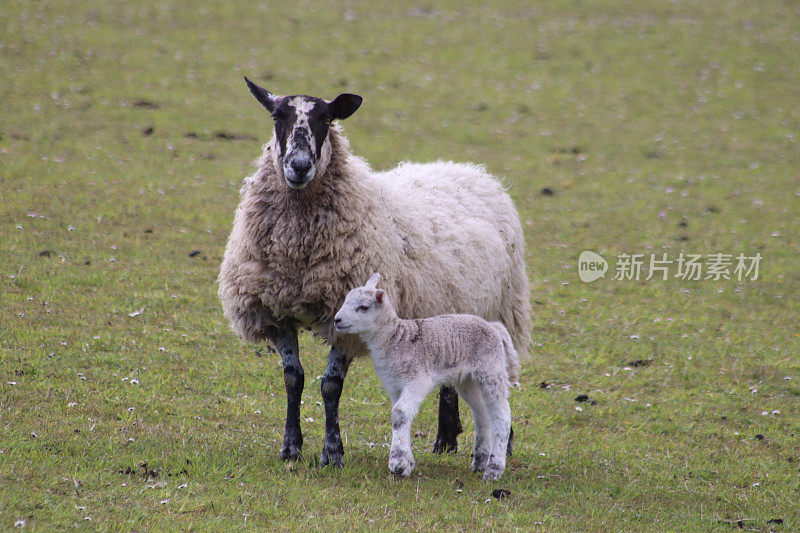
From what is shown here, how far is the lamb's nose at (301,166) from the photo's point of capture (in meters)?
6.90

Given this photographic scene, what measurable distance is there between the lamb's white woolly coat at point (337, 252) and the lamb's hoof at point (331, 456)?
0.82 metres

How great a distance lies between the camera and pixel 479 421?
23.7ft

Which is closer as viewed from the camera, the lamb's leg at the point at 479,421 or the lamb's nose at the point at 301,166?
the lamb's nose at the point at 301,166

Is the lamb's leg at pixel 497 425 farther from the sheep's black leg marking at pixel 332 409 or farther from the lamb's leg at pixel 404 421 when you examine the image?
the sheep's black leg marking at pixel 332 409

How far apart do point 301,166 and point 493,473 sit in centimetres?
285

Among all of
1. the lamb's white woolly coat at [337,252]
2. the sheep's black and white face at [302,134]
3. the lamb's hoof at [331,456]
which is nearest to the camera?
the sheep's black and white face at [302,134]

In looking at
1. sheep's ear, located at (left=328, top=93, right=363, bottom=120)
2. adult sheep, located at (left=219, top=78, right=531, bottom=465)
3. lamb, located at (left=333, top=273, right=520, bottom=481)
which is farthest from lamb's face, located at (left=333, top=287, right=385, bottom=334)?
sheep's ear, located at (left=328, top=93, right=363, bottom=120)

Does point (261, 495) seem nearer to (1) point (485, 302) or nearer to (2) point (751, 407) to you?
(1) point (485, 302)

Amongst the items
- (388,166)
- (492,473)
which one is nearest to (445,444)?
(492,473)

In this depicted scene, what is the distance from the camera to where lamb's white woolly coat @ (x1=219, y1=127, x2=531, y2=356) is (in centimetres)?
724

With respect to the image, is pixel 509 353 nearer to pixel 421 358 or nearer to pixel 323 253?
pixel 421 358

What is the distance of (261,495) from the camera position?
20.7 feet

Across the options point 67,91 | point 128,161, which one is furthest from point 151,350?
point 67,91

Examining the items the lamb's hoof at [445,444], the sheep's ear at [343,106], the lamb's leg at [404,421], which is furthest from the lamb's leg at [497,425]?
the sheep's ear at [343,106]
